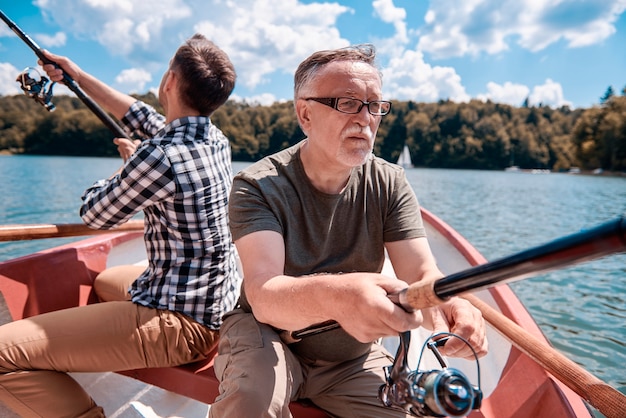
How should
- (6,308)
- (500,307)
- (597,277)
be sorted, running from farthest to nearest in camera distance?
1. (597,277)
2. (500,307)
3. (6,308)

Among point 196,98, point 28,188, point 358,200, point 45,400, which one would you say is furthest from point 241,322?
point 28,188

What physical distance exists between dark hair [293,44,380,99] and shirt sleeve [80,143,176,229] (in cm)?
67

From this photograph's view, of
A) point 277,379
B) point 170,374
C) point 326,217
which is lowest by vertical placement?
point 170,374

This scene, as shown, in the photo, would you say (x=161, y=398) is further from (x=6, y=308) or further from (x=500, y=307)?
(x=500, y=307)

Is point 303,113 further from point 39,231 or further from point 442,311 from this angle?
point 39,231

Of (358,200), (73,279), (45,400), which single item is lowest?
(45,400)

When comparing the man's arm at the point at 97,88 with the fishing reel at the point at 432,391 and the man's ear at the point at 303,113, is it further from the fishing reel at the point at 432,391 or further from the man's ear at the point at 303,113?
the fishing reel at the point at 432,391

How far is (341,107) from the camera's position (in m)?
1.68

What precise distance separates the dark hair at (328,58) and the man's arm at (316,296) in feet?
2.30

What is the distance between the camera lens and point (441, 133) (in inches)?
3061

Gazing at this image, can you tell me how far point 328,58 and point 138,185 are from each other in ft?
3.12

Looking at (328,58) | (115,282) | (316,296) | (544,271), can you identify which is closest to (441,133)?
(115,282)

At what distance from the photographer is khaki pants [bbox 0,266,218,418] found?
1.67m

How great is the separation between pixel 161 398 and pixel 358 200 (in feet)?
6.02
